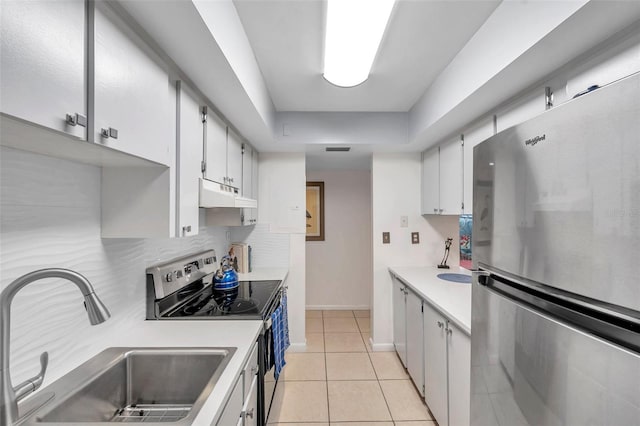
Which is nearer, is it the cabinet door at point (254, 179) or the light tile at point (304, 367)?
the light tile at point (304, 367)

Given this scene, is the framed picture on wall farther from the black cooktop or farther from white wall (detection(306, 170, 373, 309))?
the black cooktop

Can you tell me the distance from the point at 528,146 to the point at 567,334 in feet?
1.61

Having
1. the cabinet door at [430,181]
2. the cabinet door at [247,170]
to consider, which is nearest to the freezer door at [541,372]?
the cabinet door at [430,181]

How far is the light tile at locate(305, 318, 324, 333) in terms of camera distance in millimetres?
3723

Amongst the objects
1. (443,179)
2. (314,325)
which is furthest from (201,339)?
(314,325)

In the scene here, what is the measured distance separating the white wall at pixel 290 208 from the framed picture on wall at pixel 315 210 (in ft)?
3.93

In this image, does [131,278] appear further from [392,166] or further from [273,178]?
[392,166]

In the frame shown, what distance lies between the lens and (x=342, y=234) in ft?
14.6

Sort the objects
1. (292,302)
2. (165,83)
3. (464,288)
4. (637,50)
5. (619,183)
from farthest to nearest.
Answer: (292,302)
(464,288)
(165,83)
(637,50)
(619,183)

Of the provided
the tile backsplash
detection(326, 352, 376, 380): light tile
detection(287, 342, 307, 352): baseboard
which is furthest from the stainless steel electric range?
detection(287, 342, 307, 352): baseboard

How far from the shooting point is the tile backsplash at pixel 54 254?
2.91ft

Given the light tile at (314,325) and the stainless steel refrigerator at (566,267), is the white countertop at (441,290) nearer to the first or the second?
the stainless steel refrigerator at (566,267)

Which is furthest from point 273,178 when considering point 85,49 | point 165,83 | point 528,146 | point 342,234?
point 528,146

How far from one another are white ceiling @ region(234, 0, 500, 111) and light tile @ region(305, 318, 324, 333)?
274cm
